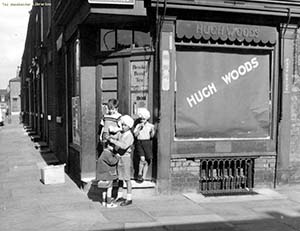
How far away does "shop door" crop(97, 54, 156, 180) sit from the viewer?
26.3 ft

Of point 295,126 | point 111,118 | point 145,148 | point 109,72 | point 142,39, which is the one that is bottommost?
point 145,148

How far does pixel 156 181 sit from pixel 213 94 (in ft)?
6.96

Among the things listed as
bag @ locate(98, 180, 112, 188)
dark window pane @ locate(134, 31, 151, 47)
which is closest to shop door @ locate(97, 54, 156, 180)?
dark window pane @ locate(134, 31, 151, 47)

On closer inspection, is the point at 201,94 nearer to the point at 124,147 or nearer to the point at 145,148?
the point at 145,148

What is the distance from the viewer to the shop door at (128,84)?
8.03 meters

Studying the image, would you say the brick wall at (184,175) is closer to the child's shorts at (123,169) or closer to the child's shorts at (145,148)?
the child's shorts at (145,148)

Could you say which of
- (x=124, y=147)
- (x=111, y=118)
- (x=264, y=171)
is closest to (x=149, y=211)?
(x=124, y=147)

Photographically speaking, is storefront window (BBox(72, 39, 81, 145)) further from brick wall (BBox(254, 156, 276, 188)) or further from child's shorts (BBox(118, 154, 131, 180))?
brick wall (BBox(254, 156, 276, 188))

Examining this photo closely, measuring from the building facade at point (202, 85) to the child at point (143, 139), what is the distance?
0.14m

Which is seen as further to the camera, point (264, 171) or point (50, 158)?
point (50, 158)

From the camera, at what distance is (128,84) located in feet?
26.8

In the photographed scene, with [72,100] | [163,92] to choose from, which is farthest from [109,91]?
[72,100]

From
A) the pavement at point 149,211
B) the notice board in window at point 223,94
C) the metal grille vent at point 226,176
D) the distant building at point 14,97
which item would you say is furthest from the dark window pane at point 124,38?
the distant building at point 14,97

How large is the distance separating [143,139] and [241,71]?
2537mm
